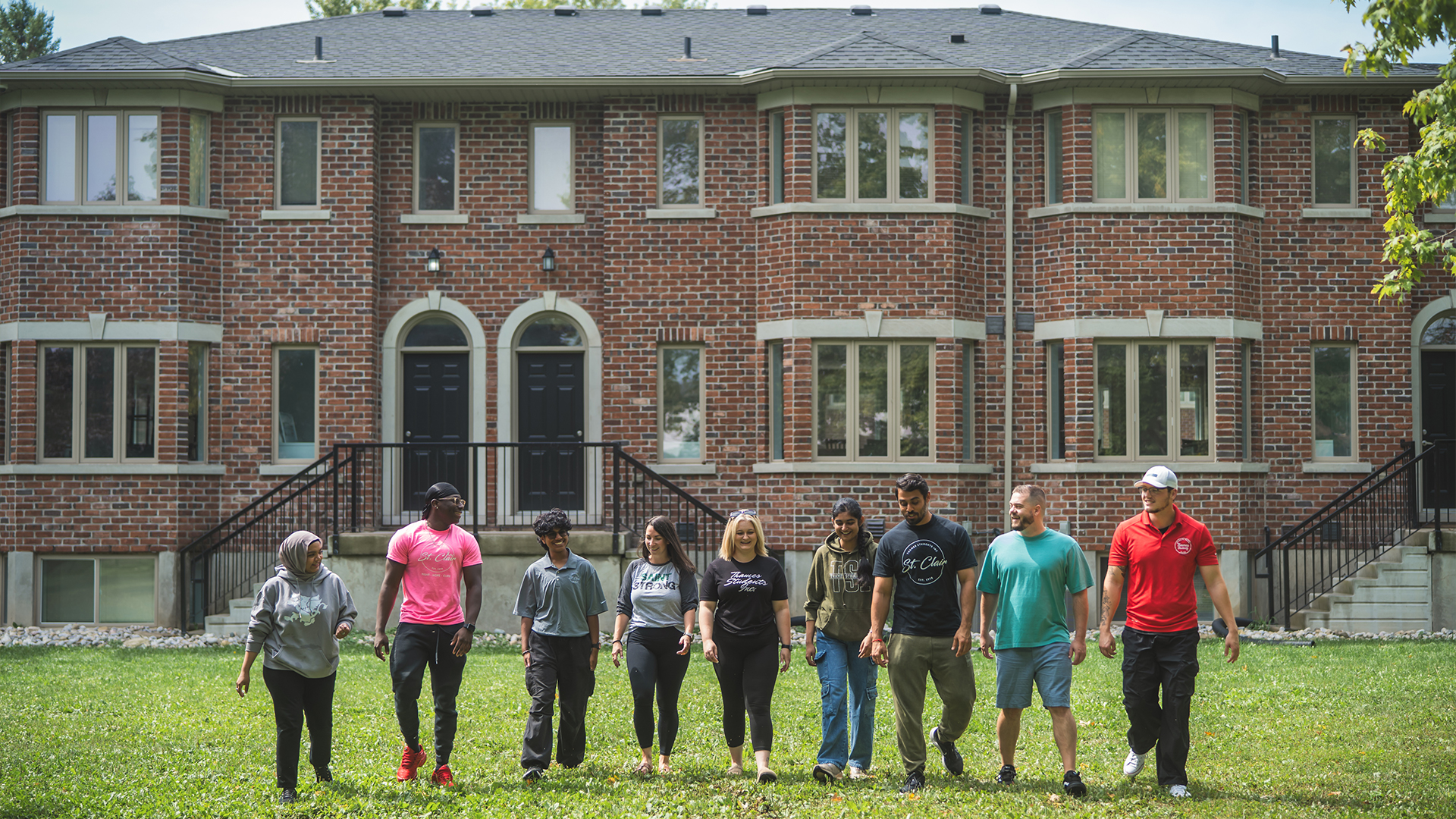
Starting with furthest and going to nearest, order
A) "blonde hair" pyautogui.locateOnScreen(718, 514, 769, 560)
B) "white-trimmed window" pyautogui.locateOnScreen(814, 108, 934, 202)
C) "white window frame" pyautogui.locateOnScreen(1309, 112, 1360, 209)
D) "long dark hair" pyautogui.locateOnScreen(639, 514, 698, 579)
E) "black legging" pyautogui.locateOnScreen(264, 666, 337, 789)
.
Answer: "white window frame" pyautogui.locateOnScreen(1309, 112, 1360, 209)
"white-trimmed window" pyautogui.locateOnScreen(814, 108, 934, 202)
"long dark hair" pyautogui.locateOnScreen(639, 514, 698, 579)
"blonde hair" pyautogui.locateOnScreen(718, 514, 769, 560)
"black legging" pyautogui.locateOnScreen(264, 666, 337, 789)

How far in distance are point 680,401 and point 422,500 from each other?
340cm

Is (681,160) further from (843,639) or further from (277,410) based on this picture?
(843,639)

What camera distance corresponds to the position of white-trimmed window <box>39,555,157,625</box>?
15.2 meters

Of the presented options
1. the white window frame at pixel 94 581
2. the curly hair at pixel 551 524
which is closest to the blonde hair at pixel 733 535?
the curly hair at pixel 551 524

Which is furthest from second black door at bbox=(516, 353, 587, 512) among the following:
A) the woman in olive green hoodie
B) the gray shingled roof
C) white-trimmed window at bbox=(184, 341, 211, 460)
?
the woman in olive green hoodie

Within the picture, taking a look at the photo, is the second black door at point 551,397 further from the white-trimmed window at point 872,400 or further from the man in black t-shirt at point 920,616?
the man in black t-shirt at point 920,616

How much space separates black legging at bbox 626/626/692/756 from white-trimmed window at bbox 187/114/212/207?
35.4 ft

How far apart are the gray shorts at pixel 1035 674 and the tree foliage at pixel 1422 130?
5.03 m

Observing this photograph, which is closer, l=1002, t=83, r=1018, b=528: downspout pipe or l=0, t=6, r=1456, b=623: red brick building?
l=0, t=6, r=1456, b=623: red brick building

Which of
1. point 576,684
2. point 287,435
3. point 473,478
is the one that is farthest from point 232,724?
point 287,435

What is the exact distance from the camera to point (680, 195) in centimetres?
1575

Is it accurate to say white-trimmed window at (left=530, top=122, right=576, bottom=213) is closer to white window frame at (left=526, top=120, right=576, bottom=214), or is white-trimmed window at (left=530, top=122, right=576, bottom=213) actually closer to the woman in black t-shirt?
white window frame at (left=526, top=120, right=576, bottom=214)

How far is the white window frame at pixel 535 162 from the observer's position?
52.2ft

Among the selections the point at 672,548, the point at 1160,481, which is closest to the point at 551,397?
the point at 672,548
